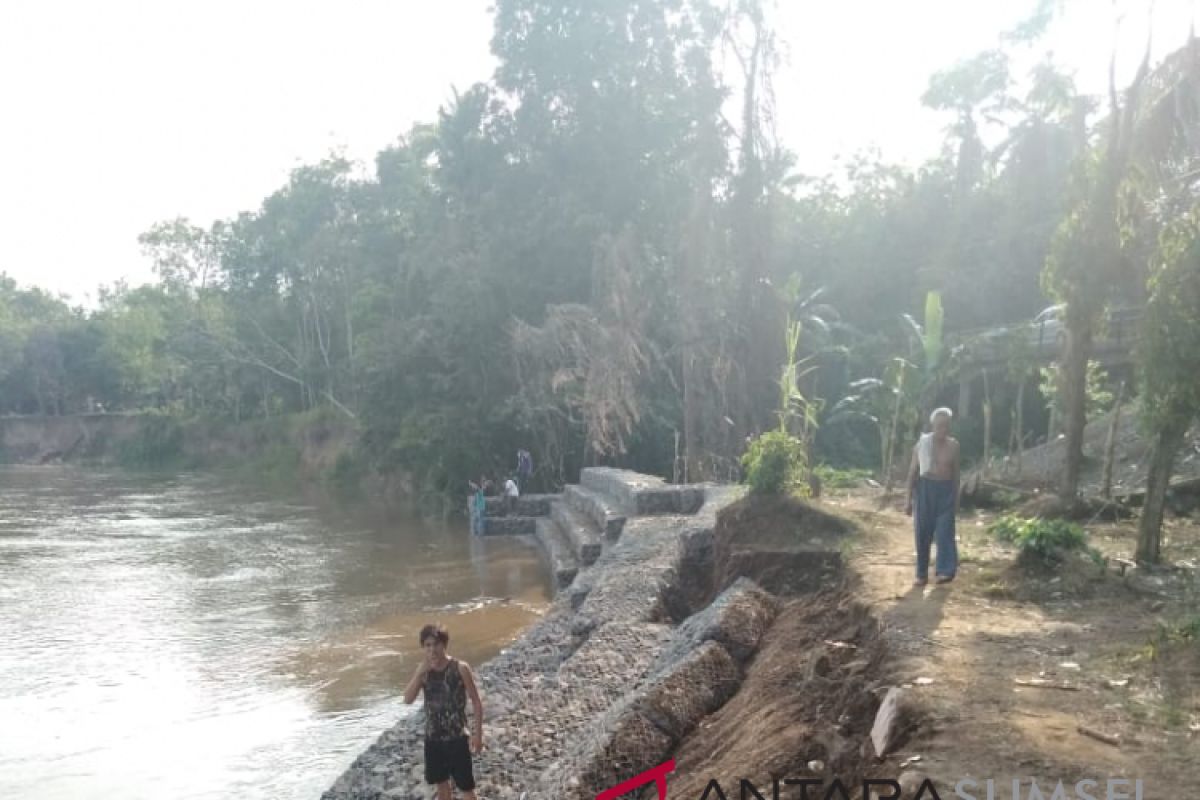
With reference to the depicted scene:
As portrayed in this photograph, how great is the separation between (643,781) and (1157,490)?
5.07m

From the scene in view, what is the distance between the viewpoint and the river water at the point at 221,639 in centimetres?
905

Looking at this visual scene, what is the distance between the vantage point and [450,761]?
18.5 feet

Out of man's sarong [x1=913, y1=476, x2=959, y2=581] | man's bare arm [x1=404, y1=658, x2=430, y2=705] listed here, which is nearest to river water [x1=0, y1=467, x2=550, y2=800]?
man's bare arm [x1=404, y1=658, x2=430, y2=705]

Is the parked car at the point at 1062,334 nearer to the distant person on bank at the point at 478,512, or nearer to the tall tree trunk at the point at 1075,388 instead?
the tall tree trunk at the point at 1075,388

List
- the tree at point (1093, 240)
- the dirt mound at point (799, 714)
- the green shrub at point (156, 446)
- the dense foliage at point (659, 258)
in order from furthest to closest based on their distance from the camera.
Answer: the green shrub at point (156, 446)
the dense foliage at point (659, 258)
the tree at point (1093, 240)
the dirt mound at point (799, 714)

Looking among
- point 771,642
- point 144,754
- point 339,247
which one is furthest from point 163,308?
point 771,642

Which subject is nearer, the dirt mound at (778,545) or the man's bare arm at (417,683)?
the man's bare arm at (417,683)

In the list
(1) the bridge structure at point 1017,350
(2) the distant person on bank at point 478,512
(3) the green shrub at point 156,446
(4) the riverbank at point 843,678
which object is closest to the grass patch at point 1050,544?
(4) the riverbank at point 843,678

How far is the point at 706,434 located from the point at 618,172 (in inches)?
325

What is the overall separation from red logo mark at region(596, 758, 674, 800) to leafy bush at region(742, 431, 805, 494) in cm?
450

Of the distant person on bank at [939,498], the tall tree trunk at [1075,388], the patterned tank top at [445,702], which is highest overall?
the tall tree trunk at [1075,388]

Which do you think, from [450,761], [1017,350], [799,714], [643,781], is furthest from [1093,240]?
[1017,350]

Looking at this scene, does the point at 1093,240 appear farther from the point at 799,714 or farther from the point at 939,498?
the point at 799,714

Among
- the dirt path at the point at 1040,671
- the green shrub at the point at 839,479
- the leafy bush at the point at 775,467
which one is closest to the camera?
the dirt path at the point at 1040,671
